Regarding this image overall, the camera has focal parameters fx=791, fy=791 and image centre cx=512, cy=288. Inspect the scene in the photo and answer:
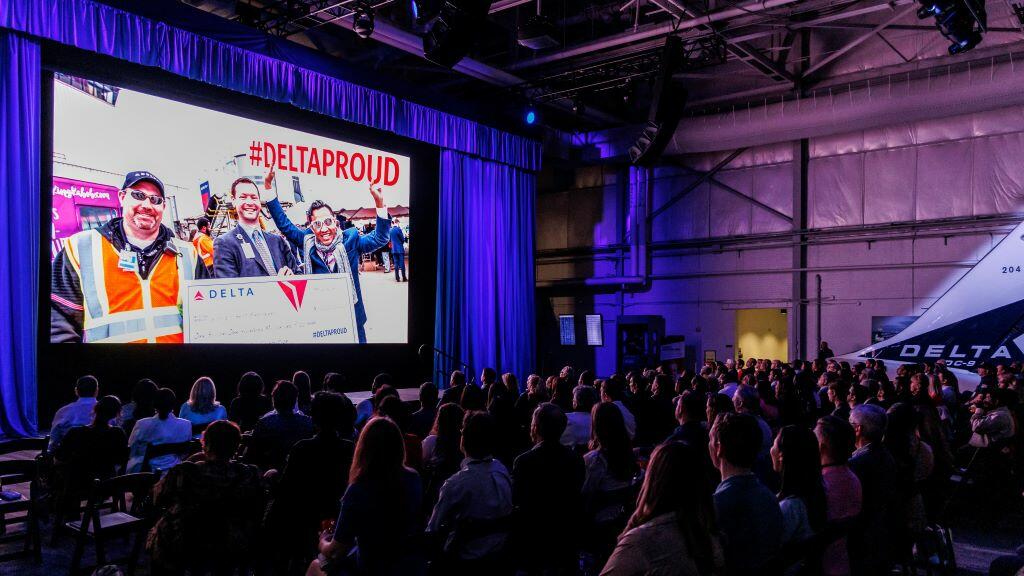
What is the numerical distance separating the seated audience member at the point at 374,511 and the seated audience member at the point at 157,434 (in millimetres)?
2732

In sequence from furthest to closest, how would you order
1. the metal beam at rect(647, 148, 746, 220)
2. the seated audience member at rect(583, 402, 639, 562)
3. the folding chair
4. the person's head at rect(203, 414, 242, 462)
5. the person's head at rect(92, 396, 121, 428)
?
the metal beam at rect(647, 148, 746, 220) → the person's head at rect(92, 396, 121, 428) → the folding chair → the seated audience member at rect(583, 402, 639, 562) → the person's head at rect(203, 414, 242, 462)

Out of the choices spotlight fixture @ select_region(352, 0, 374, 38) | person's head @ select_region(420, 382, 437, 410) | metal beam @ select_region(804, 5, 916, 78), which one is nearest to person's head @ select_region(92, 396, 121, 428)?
person's head @ select_region(420, 382, 437, 410)

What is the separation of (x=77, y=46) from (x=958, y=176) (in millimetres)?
14025

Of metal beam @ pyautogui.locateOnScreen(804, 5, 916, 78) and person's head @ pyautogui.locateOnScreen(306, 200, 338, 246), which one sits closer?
person's head @ pyautogui.locateOnScreen(306, 200, 338, 246)

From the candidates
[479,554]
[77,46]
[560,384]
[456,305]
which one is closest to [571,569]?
[479,554]

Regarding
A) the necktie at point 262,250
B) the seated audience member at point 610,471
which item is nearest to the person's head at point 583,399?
the seated audience member at point 610,471

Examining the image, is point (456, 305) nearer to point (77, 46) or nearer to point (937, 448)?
point (77, 46)

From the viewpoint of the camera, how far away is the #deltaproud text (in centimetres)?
1155

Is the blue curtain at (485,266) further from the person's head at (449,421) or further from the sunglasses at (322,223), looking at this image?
the person's head at (449,421)

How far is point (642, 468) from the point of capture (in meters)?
4.94

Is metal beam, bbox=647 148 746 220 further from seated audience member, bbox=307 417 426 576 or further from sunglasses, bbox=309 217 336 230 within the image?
seated audience member, bbox=307 417 426 576

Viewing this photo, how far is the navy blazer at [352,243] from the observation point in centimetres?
1141

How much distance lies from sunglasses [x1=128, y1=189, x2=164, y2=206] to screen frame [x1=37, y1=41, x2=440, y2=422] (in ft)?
2.90

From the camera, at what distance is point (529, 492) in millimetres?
3658
